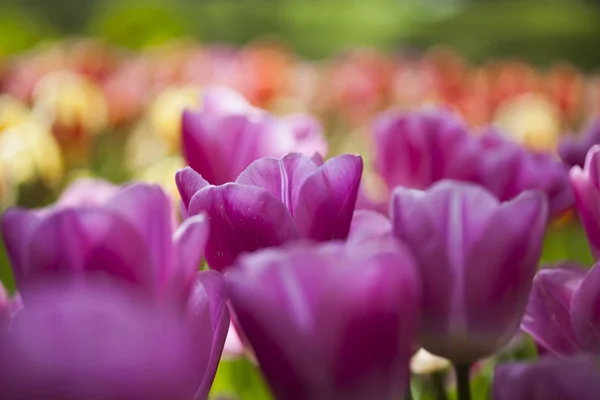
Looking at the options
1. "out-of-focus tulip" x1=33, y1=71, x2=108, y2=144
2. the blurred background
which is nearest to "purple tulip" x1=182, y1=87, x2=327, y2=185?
"out-of-focus tulip" x1=33, y1=71, x2=108, y2=144

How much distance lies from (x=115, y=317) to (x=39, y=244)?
12 cm

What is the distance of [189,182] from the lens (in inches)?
18.4

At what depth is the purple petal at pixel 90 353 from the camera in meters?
0.28

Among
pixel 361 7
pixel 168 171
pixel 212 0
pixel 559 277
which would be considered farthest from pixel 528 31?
pixel 559 277

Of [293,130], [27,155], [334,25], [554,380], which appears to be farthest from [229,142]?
[334,25]

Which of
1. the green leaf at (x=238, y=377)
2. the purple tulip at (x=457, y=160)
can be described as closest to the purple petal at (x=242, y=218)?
the purple tulip at (x=457, y=160)

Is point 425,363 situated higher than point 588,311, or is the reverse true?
point 588,311

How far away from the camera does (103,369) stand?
277 millimetres

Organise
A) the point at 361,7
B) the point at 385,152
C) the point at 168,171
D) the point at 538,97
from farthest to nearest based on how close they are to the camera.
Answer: the point at 361,7
the point at 538,97
the point at 168,171
the point at 385,152

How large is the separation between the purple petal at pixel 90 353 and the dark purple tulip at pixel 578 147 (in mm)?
441

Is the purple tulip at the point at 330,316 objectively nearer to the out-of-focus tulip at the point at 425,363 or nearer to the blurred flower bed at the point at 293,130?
the blurred flower bed at the point at 293,130

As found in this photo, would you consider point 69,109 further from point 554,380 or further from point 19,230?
Answer: point 554,380

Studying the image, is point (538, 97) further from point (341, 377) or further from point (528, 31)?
point (528, 31)

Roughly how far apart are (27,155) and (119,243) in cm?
114
